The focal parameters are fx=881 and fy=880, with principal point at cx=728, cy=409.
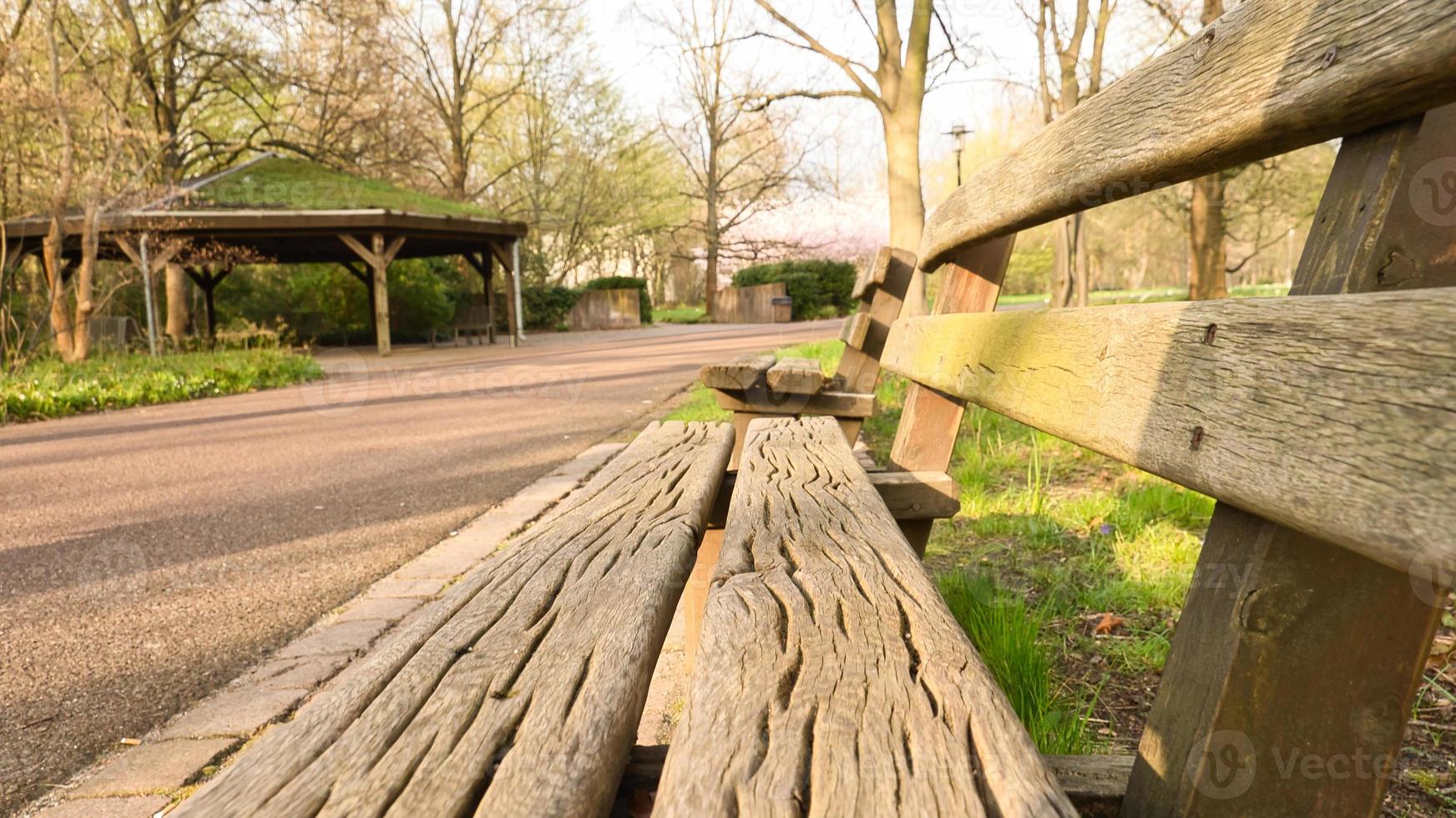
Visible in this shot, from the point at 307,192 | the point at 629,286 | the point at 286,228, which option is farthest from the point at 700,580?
the point at 629,286

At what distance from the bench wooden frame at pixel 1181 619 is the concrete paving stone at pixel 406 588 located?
6.15 feet

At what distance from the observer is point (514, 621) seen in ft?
3.22

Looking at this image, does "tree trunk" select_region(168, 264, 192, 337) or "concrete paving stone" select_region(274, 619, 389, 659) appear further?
"tree trunk" select_region(168, 264, 192, 337)

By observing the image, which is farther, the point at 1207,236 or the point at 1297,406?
the point at 1207,236

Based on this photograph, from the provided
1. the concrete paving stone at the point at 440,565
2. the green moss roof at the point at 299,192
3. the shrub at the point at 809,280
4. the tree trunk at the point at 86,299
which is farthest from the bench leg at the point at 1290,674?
the shrub at the point at 809,280

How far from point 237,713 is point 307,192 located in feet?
57.7

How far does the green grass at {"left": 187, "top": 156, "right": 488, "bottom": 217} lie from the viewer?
54.0 feet

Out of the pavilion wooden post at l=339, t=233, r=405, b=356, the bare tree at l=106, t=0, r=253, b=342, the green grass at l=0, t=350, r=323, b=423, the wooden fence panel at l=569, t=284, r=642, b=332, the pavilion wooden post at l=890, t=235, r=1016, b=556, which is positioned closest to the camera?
the pavilion wooden post at l=890, t=235, r=1016, b=556

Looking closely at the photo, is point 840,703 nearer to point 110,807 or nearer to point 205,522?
point 110,807

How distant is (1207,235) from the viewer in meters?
15.8

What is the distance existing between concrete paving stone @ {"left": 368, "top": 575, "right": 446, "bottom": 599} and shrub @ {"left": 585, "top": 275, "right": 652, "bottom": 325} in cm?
2382

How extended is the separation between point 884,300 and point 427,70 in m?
27.9

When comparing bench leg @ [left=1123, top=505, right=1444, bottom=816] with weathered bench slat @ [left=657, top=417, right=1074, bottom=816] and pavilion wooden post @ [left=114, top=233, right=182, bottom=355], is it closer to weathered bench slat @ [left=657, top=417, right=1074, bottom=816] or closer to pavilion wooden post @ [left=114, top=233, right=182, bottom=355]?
weathered bench slat @ [left=657, top=417, right=1074, bottom=816]

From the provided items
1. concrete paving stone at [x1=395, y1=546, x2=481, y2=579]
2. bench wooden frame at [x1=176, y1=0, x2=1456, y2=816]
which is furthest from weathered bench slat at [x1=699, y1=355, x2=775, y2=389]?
bench wooden frame at [x1=176, y1=0, x2=1456, y2=816]
